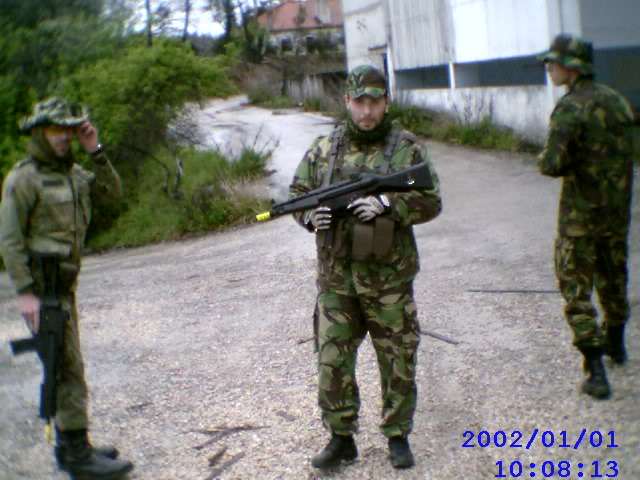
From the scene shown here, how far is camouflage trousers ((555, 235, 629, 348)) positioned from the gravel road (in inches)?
16.6

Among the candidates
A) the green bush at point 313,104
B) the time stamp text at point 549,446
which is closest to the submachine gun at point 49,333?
the time stamp text at point 549,446

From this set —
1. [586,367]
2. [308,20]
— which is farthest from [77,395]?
[308,20]

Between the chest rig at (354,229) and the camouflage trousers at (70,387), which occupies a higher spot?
the chest rig at (354,229)

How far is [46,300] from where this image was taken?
408 cm

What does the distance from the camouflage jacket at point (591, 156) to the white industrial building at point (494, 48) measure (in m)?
10.4

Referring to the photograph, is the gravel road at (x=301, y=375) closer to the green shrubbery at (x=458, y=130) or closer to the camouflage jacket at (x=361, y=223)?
the camouflage jacket at (x=361, y=223)

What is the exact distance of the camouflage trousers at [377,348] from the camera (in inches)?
155

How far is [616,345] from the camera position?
5.02 meters

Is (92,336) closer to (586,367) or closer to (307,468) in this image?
(307,468)

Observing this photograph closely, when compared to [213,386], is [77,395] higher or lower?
higher

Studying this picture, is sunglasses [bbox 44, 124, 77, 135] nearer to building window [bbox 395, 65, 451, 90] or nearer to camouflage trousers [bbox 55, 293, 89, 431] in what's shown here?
camouflage trousers [bbox 55, 293, 89, 431]

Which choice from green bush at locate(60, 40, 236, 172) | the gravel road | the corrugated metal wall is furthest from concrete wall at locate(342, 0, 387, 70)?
the gravel road

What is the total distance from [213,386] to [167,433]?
804 mm

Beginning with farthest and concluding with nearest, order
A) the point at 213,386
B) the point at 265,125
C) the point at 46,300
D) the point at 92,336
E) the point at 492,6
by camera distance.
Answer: the point at 265,125, the point at 492,6, the point at 92,336, the point at 213,386, the point at 46,300
